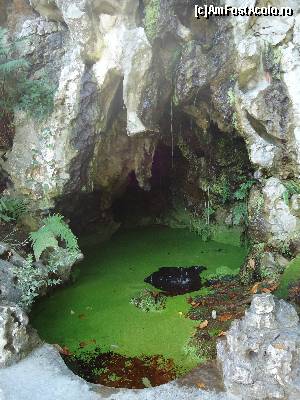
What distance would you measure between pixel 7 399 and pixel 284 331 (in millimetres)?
3272

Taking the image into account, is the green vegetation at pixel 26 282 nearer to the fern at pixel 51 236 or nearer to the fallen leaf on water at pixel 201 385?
the fern at pixel 51 236

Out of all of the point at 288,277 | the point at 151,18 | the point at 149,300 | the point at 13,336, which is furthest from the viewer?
the point at 151,18

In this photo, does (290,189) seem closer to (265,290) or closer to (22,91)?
(265,290)

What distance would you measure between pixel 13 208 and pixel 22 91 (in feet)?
7.45

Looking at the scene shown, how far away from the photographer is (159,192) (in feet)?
39.9

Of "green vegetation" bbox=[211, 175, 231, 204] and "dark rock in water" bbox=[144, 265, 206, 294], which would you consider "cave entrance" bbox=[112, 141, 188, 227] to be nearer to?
"green vegetation" bbox=[211, 175, 231, 204]

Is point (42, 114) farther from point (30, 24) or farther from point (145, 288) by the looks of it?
point (145, 288)

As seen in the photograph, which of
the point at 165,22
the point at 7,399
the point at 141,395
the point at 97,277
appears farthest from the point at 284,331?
the point at 165,22

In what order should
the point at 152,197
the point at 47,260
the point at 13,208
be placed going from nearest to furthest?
the point at 47,260
the point at 13,208
the point at 152,197

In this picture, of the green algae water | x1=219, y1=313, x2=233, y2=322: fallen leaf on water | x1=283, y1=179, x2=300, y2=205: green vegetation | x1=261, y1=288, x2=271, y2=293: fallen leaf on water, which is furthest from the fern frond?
x1=283, y1=179, x2=300, y2=205: green vegetation

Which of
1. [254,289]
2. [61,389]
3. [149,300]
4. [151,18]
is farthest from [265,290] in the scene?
[151,18]

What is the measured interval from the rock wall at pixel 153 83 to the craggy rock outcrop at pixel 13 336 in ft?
10.4

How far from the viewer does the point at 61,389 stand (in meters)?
4.98

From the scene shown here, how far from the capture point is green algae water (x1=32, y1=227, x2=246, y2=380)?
621 cm
